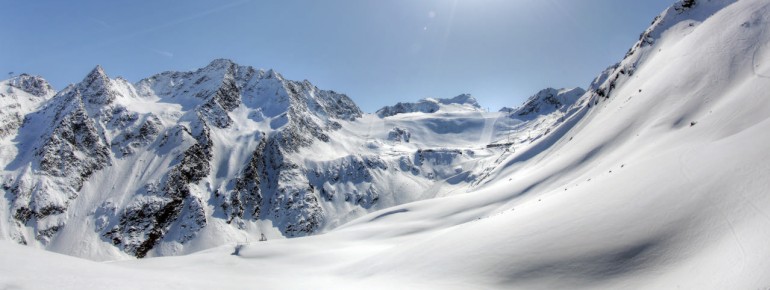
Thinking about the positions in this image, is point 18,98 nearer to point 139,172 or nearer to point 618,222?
point 139,172

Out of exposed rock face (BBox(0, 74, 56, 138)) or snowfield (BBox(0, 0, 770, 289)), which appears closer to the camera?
snowfield (BBox(0, 0, 770, 289))

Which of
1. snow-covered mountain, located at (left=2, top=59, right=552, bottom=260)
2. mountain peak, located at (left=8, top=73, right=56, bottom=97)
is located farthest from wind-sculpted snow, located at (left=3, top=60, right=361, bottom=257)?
mountain peak, located at (left=8, top=73, right=56, bottom=97)

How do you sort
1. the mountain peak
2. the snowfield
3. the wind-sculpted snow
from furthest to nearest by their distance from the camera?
the mountain peak < the wind-sculpted snow < the snowfield

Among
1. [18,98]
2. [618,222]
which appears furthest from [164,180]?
[618,222]

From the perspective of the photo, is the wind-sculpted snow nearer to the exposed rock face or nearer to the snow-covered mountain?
the snow-covered mountain

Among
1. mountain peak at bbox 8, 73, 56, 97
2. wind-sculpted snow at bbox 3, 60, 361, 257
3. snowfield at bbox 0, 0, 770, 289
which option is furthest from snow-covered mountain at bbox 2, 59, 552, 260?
snowfield at bbox 0, 0, 770, 289

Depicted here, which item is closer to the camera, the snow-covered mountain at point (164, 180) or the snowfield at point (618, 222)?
the snowfield at point (618, 222)

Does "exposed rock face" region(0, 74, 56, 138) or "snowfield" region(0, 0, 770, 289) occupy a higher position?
"exposed rock face" region(0, 74, 56, 138)

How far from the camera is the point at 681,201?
1466cm

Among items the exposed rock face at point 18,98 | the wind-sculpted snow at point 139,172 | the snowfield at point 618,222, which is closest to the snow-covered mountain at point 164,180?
the wind-sculpted snow at point 139,172

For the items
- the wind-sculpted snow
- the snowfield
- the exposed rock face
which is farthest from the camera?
the exposed rock face

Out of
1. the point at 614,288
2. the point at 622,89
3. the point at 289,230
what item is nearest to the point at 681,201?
the point at 614,288

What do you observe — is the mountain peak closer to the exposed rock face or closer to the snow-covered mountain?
the exposed rock face

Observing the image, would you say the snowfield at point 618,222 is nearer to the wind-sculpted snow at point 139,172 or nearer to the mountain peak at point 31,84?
the wind-sculpted snow at point 139,172
